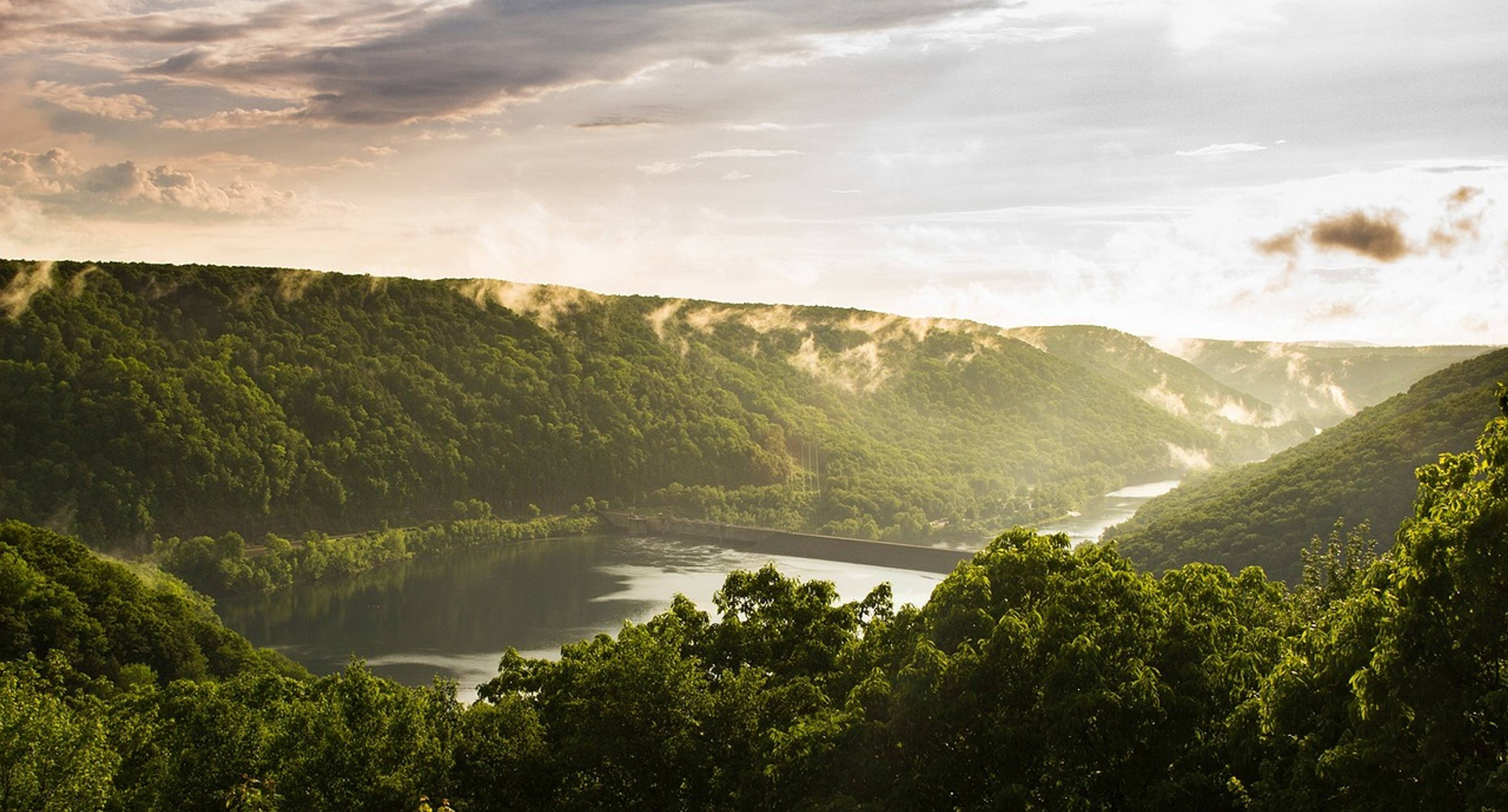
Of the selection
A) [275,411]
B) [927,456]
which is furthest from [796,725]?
[927,456]

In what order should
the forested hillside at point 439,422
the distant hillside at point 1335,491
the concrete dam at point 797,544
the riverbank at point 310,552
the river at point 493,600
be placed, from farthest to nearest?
the concrete dam at point 797,544
the forested hillside at point 439,422
the riverbank at point 310,552
the river at point 493,600
the distant hillside at point 1335,491

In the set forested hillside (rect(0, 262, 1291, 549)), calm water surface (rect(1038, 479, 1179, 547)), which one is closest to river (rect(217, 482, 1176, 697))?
calm water surface (rect(1038, 479, 1179, 547))

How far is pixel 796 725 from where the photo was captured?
20719mm

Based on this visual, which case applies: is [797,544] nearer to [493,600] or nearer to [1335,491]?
[493,600]

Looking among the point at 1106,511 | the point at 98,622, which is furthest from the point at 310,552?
the point at 1106,511

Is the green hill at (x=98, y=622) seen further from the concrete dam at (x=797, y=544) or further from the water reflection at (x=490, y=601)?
the concrete dam at (x=797, y=544)

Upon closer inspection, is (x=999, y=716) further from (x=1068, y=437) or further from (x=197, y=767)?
(x=1068, y=437)

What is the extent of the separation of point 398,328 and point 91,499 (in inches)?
2019

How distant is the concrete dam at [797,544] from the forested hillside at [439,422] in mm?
→ 4720

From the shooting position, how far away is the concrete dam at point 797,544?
362 feet

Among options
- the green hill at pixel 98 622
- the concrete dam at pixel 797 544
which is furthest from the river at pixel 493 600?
the green hill at pixel 98 622

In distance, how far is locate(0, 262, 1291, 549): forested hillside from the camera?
341 feet

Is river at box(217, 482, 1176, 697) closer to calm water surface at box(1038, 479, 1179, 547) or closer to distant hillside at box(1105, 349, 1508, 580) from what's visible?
calm water surface at box(1038, 479, 1179, 547)

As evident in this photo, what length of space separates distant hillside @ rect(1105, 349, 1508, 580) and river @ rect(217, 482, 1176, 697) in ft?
60.1
